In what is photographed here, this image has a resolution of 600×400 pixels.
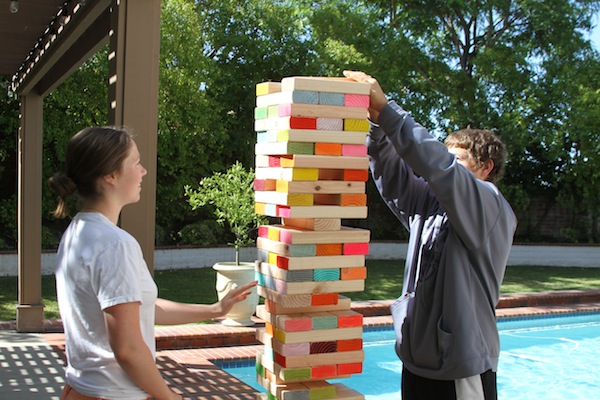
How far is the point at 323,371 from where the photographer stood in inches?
107

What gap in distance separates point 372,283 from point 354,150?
30.5 ft

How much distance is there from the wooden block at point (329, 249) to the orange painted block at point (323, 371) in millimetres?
437

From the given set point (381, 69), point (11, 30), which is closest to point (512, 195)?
point (381, 69)

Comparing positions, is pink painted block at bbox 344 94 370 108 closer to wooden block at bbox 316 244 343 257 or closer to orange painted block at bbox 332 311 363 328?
wooden block at bbox 316 244 343 257

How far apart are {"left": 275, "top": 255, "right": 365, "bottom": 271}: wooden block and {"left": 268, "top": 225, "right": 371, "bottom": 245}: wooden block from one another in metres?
0.06

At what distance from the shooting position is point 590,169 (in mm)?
16797

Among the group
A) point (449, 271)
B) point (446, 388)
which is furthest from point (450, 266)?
point (446, 388)

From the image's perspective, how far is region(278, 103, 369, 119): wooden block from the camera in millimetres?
2543

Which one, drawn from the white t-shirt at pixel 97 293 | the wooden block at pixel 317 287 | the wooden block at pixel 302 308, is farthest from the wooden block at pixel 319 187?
the white t-shirt at pixel 97 293

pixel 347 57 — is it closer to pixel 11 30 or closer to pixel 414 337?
pixel 11 30

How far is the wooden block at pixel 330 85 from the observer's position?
8.31 ft

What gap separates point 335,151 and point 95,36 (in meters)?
2.36

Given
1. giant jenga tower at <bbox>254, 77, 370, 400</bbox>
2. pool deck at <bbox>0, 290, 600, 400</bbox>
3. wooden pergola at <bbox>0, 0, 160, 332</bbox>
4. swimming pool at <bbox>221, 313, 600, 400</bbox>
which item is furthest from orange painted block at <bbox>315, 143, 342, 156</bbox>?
swimming pool at <bbox>221, 313, 600, 400</bbox>

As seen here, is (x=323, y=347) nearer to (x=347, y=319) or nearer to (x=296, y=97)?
(x=347, y=319)
